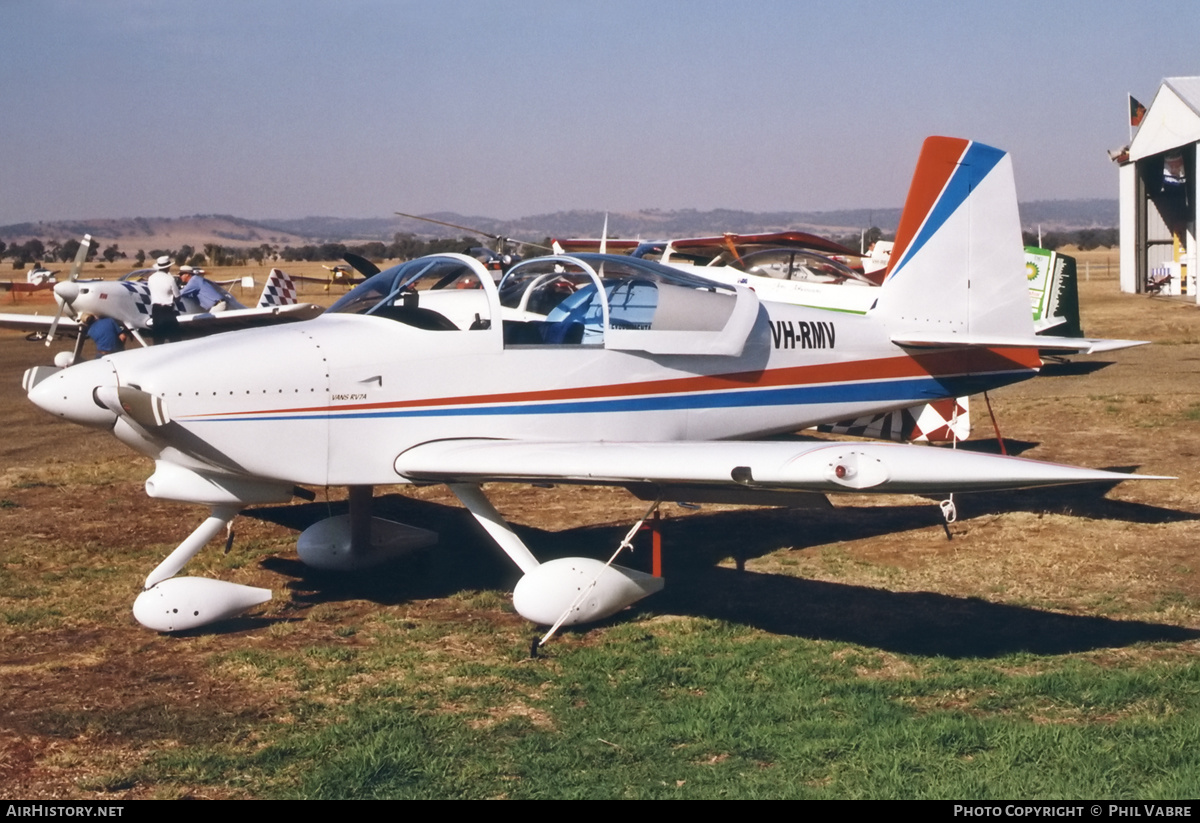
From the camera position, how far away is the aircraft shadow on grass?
606cm

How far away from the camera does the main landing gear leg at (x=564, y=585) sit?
19.9 ft

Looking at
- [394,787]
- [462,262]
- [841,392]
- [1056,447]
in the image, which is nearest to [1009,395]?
[1056,447]

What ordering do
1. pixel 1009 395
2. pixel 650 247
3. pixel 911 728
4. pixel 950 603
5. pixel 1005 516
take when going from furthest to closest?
pixel 650 247, pixel 1009 395, pixel 1005 516, pixel 950 603, pixel 911 728

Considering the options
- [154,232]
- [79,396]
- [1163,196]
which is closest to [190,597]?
[79,396]

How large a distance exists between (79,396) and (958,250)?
6086 mm

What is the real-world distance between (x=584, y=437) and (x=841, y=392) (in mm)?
2171

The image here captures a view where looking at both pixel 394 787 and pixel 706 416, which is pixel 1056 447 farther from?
pixel 394 787

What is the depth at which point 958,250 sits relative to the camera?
8781mm

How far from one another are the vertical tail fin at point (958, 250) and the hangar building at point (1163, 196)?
2499cm

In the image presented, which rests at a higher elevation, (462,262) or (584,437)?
(462,262)

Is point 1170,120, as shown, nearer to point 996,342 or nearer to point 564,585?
point 996,342

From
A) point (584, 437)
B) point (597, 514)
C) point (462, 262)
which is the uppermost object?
point (462, 262)

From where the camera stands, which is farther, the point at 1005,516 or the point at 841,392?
the point at 1005,516

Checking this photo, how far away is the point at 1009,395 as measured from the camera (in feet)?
49.3
